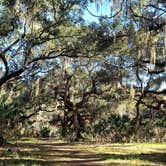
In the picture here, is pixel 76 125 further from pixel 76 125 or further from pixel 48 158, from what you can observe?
pixel 48 158

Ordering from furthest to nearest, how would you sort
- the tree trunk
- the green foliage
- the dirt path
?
the green foliage
the tree trunk
the dirt path

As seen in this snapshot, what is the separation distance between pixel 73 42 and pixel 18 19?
268 centimetres

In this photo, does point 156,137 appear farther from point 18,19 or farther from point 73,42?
point 18,19

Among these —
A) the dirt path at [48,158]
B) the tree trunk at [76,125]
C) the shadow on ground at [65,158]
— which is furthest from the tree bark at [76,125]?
the shadow on ground at [65,158]

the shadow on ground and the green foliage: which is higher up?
the green foliage

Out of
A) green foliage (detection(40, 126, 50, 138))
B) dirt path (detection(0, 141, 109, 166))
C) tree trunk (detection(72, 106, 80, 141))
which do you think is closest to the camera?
dirt path (detection(0, 141, 109, 166))

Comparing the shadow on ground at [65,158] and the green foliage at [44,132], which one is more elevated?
the green foliage at [44,132]

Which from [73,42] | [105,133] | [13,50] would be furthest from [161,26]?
[105,133]

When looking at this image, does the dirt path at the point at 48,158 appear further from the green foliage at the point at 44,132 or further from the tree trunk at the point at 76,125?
the green foliage at the point at 44,132

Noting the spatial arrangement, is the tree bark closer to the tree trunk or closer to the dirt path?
the tree trunk

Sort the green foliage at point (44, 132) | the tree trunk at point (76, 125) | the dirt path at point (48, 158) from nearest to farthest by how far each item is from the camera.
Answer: the dirt path at point (48, 158)
the tree trunk at point (76, 125)
the green foliage at point (44, 132)

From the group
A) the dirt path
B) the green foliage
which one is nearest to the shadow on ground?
the dirt path

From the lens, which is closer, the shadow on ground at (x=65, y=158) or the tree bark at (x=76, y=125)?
the shadow on ground at (x=65, y=158)

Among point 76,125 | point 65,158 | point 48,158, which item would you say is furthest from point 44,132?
point 48,158
